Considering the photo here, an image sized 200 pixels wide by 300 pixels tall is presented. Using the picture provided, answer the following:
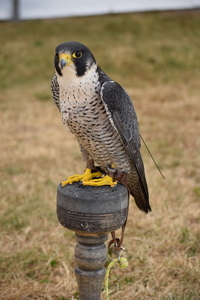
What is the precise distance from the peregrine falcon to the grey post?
19 centimetres

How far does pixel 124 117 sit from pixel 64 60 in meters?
0.59

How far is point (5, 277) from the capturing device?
2.99 m

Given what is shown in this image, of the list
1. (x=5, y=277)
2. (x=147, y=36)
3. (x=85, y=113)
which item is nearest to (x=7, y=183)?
(x=5, y=277)

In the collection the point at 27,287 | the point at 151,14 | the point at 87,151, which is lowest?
the point at 27,287

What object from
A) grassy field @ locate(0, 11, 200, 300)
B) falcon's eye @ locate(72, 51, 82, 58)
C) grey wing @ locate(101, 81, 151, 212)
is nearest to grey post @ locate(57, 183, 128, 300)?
grey wing @ locate(101, 81, 151, 212)

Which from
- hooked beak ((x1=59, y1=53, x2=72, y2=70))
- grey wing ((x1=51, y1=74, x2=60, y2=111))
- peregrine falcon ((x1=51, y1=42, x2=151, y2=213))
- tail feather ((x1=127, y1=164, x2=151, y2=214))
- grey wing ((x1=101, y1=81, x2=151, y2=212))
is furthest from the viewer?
tail feather ((x1=127, y1=164, x2=151, y2=214))

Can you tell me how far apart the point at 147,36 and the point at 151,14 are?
7.30 feet

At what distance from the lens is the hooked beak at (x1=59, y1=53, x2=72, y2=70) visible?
2.05 meters

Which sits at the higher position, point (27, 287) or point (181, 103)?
point (181, 103)

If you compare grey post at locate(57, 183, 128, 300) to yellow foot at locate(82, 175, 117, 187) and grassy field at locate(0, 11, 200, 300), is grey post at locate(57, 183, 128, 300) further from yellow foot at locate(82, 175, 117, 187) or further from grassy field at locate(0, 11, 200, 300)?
grassy field at locate(0, 11, 200, 300)

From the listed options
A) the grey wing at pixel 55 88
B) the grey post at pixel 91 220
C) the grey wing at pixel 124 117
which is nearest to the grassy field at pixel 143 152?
the grey post at pixel 91 220

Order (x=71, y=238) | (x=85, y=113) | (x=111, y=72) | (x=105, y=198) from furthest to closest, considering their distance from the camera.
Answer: (x=111, y=72)
(x=71, y=238)
(x=85, y=113)
(x=105, y=198)

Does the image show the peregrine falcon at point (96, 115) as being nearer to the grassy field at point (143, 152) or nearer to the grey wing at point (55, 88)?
the grey wing at point (55, 88)

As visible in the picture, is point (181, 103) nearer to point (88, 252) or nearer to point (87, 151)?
point (87, 151)
